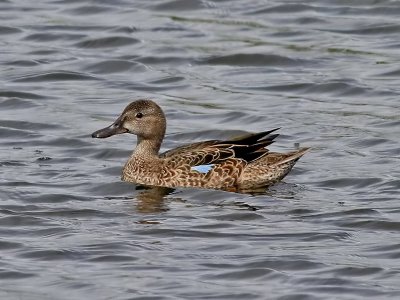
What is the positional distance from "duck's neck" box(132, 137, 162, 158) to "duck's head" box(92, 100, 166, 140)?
0.18ft

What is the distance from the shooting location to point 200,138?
16781 mm

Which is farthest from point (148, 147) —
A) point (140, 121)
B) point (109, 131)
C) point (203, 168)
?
point (203, 168)

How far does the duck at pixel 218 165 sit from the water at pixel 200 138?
7.4 inches

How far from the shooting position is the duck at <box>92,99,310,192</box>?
1494 cm

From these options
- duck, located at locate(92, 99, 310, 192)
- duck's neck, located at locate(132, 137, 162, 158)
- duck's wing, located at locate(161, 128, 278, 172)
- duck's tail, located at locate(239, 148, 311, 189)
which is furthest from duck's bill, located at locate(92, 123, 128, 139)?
duck's tail, located at locate(239, 148, 311, 189)

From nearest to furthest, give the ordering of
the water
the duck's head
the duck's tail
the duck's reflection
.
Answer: the water < the duck's reflection < the duck's tail < the duck's head

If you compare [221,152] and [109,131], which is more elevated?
[109,131]

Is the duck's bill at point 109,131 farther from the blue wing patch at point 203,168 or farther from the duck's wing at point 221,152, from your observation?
the blue wing patch at point 203,168

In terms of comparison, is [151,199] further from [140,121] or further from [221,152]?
[140,121]

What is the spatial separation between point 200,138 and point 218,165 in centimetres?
186

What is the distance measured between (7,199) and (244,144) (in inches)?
94.0

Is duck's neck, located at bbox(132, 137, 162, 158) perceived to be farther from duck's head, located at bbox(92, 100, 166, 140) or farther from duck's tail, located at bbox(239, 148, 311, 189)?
duck's tail, located at bbox(239, 148, 311, 189)

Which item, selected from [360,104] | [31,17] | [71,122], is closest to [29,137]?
[71,122]

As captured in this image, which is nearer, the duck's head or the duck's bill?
the duck's bill
